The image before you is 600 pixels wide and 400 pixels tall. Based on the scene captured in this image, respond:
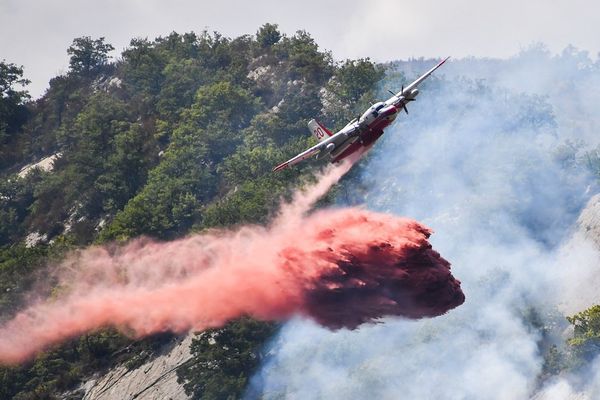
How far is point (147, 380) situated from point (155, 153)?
166 ft

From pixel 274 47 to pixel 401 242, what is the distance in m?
94.9

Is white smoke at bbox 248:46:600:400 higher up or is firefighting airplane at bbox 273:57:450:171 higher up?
firefighting airplane at bbox 273:57:450:171

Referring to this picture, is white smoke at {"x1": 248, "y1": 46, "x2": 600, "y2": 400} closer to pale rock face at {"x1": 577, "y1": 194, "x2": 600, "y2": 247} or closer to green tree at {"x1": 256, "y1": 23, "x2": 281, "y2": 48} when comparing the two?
pale rock face at {"x1": 577, "y1": 194, "x2": 600, "y2": 247}

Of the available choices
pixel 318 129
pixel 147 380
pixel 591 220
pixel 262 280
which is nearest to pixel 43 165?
pixel 147 380

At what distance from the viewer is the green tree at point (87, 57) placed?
174875mm

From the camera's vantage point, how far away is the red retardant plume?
57.4 meters

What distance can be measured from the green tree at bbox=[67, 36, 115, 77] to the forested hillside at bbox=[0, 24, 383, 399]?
229 mm

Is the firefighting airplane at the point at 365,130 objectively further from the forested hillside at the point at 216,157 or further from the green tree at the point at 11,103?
the green tree at the point at 11,103

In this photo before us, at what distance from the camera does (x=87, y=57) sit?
176 m

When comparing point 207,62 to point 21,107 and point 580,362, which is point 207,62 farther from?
point 580,362

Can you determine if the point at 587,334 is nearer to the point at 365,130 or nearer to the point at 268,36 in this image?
the point at 365,130

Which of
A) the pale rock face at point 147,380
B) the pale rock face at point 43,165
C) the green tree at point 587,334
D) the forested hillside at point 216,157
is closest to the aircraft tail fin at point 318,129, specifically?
the forested hillside at point 216,157

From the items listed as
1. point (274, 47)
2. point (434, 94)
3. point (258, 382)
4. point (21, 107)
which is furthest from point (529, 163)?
point (21, 107)

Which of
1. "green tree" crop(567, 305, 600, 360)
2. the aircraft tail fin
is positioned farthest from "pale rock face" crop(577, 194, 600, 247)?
the aircraft tail fin
